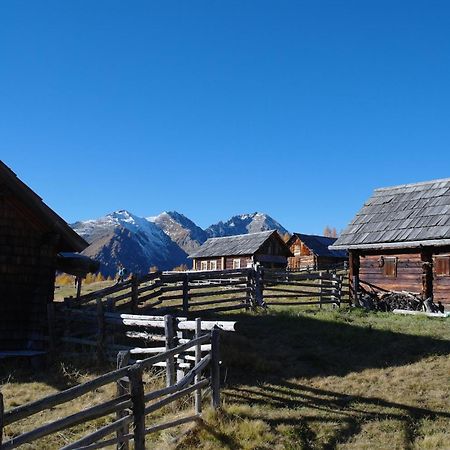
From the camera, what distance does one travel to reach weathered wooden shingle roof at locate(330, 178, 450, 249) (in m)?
19.5

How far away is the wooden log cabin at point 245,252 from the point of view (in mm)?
43950

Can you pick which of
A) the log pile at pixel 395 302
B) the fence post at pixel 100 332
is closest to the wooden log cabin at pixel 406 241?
the log pile at pixel 395 302

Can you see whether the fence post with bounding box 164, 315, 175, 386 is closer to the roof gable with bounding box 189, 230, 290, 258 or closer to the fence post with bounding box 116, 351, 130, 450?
the fence post with bounding box 116, 351, 130, 450

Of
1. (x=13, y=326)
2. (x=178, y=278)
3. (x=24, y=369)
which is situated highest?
(x=178, y=278)

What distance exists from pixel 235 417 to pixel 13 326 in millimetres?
7985

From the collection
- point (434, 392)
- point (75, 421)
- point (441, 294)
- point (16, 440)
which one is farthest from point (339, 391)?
point (441, 294)

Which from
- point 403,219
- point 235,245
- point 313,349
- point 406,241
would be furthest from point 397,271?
point 235,245

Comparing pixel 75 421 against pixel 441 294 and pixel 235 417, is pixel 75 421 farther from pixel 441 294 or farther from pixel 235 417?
pixel 441 294

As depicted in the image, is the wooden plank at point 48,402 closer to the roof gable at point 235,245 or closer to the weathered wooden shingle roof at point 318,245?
the roof gable at point 235,245

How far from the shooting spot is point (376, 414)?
8.75 m

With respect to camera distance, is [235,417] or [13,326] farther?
[13,326]

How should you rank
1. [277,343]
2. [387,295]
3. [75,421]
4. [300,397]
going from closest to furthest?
[75,421] → [300,397] → [277,343] → [387,295]

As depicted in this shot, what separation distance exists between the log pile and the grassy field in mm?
3091

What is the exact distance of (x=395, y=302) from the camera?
20.3m
